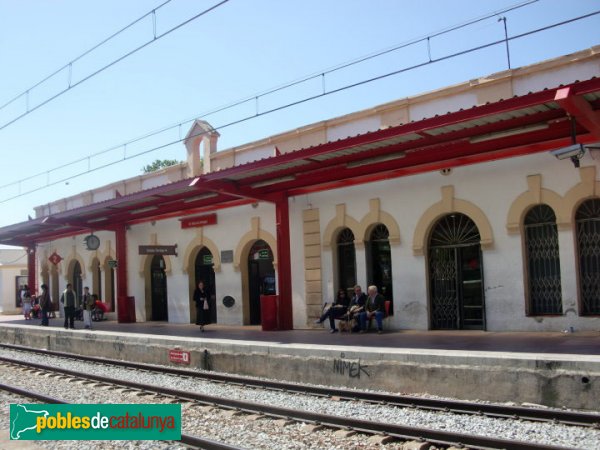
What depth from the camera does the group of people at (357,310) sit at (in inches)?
537

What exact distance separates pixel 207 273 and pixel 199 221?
5.58 feet

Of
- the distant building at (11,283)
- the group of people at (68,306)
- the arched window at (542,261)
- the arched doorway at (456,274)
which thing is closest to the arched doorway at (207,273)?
the group of people at (68,306)

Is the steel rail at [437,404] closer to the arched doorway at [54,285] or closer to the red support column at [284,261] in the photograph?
the red support column at [284,261]

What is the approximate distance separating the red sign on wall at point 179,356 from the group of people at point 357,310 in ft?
11.0

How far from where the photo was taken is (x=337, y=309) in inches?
572

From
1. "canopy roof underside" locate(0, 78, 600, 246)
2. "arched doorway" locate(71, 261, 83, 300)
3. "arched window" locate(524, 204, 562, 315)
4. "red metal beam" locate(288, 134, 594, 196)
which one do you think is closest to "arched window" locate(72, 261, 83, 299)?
"arched doorway" locate(71, 261, 83, 300)

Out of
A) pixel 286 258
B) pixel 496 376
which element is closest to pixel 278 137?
pixel 286 258

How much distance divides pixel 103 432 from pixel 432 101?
988 cm

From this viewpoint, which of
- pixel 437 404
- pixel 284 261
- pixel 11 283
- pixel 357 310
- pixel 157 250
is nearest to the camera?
pixel 437 404

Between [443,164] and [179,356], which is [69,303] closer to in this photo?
[179,356]

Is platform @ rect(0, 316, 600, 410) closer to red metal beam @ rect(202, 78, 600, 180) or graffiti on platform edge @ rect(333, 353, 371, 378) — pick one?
graffiti on platform edge @ rect(333, 353, 371, 378)

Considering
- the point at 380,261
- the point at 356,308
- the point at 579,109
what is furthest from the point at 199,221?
the point at 579,109

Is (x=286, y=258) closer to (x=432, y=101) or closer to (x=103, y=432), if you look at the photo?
(x=432, y=101)

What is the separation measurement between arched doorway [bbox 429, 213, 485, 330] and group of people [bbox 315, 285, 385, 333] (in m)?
1.17
